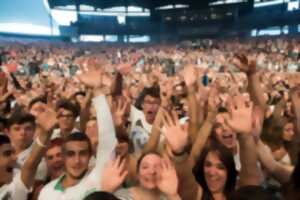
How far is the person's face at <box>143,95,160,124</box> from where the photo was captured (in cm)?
455

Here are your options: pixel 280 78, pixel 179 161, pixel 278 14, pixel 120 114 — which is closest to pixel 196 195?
pixel 179 161

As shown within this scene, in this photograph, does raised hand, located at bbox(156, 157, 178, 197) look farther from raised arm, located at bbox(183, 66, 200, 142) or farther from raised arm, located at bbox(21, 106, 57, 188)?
raised arm, located at bbox(183, 66, 200, 142)

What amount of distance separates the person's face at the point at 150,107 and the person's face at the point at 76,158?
1.69m

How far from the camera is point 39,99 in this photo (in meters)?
5.20

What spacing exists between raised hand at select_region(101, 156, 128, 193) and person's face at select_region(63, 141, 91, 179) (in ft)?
0.85

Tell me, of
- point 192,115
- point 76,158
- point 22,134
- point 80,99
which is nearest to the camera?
point 76,158

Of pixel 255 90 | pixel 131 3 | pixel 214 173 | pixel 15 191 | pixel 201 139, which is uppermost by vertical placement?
pixel 131 3

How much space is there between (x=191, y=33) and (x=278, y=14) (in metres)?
6.62

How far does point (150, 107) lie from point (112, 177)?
6.83 feet

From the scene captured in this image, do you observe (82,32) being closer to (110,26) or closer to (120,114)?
(110,26)

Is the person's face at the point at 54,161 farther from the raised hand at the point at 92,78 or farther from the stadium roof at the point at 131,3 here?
the stadium roof at the point at 131,3

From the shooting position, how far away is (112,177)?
252cm

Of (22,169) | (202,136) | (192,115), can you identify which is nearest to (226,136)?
(202,136)

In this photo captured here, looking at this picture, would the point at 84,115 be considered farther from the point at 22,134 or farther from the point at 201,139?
the point at 201,139
